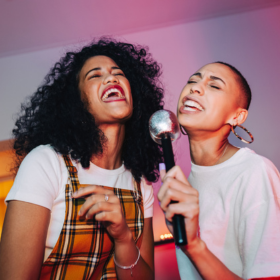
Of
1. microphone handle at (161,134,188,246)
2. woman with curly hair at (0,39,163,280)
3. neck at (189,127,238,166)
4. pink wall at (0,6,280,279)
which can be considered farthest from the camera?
pink wall at (0,6,280,279)

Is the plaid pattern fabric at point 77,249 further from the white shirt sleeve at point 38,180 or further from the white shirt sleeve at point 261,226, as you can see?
the white shirt sleeve at point 261,226

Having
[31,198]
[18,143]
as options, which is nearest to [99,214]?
[31,198]

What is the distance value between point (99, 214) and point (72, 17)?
2798 mm

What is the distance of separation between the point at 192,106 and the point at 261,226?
2.19 ft

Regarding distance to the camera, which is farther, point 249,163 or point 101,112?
point 101,112

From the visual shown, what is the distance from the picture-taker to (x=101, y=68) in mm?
1910

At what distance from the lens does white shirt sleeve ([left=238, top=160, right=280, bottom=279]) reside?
118 centimetres

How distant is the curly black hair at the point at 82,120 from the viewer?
172cm

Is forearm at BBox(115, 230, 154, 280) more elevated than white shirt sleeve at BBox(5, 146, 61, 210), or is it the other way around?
white shirt sleeve at BBox(5, 146, 61, 210)

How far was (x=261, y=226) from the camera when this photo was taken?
4.04ft

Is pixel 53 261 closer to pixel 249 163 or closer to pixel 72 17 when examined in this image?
pixel 249 163

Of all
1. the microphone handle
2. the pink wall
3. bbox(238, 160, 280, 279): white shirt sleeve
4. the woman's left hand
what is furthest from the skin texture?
the pink wall

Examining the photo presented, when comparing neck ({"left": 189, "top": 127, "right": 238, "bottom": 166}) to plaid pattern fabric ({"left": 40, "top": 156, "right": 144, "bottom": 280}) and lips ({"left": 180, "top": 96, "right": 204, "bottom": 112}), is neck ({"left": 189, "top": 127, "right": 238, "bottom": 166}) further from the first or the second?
plaid pattern fabric ({"left": 40, "top": 156, "right": 144, "bottom": 280})

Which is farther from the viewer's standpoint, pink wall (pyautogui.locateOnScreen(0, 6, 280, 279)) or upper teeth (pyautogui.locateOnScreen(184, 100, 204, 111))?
pink wall (pyautogui.locateOnScreen(0, 6, 280, 279))
